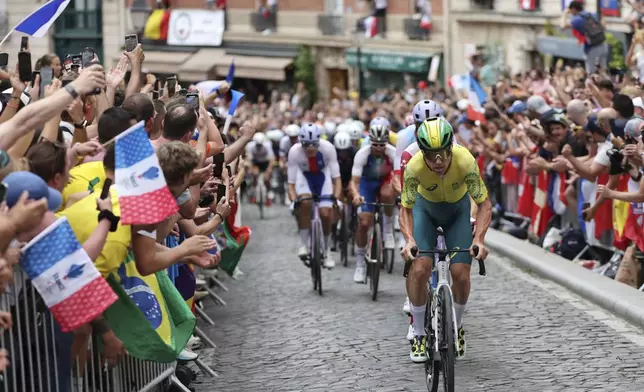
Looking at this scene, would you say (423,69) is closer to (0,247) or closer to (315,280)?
(315,280)

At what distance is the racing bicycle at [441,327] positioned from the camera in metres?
9.01

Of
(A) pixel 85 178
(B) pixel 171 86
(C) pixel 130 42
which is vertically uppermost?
(C) pixel 130 42

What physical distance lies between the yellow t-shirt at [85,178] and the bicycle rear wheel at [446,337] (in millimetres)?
2351

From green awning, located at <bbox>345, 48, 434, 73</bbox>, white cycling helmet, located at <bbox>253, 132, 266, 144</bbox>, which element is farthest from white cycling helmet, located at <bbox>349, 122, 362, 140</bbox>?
green awning, located at <bbox>345, 48, 434, 73</bbox>

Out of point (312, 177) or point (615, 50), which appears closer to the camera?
point (312, 177)

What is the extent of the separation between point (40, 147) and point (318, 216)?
27.5 feet

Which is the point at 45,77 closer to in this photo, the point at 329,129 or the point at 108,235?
the point at 108,235

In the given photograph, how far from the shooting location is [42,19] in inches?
436

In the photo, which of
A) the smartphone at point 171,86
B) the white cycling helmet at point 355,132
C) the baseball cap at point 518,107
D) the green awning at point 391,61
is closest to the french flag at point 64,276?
the smartphone at point 171,86

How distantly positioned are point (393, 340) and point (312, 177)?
453cm

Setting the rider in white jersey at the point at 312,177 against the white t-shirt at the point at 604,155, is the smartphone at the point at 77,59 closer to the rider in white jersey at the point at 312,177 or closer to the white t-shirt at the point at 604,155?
the rider in white jersey at the point at 312,177

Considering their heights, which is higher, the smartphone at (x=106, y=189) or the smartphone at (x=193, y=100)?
the smartphone at (x=193, y=100)

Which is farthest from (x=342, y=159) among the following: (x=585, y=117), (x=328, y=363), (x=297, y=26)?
(x=297, y=26)

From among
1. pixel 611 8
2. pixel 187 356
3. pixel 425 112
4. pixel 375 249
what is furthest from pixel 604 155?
pixel 611 8
